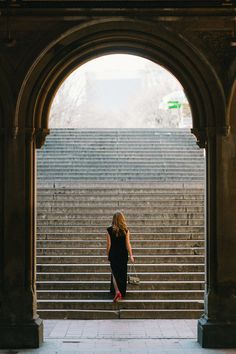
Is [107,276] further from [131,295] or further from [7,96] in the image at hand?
[7,96]

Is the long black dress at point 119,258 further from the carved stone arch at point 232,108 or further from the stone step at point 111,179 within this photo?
the stone step at point 111,179

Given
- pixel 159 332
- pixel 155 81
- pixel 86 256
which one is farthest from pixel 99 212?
pixel 155 81

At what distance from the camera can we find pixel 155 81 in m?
40.6

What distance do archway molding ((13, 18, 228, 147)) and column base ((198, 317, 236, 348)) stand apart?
89.3 inches

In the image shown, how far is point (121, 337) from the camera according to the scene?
26.7ft

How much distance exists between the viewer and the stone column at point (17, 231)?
7676 millimetres

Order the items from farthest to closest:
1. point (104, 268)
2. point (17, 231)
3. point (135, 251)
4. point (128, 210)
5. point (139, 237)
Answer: point (128, 210), point (139, 237), point (135, 251), point (104, 268), point (17, 231)

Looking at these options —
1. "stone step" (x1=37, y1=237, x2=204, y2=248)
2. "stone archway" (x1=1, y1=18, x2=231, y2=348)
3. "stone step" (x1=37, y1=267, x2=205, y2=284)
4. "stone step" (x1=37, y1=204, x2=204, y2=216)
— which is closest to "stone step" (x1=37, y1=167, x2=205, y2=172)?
"stone step" (x1=37, y1=204, x2=204, y2=216)

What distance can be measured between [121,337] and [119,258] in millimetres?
1871

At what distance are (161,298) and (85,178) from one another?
5542mm

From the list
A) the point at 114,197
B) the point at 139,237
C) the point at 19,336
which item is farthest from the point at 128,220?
the point at 19,336

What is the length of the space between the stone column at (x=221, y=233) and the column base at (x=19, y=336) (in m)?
2.03

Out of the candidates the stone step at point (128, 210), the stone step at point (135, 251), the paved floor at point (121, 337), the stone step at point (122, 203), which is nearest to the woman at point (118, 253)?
the paved floor at point (121, 337)

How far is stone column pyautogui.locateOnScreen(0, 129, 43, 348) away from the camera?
7676mm
